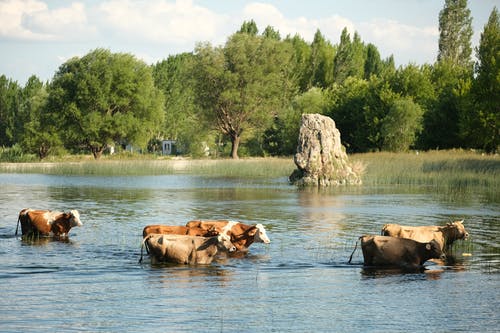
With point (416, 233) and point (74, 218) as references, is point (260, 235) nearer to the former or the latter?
point (416, 233)

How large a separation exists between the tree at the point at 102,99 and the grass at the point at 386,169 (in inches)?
646

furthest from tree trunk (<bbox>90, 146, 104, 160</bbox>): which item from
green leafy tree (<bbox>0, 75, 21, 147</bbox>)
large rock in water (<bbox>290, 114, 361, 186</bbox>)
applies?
large rock in water (<bbox>290, 114, 361, 186</bbox>)

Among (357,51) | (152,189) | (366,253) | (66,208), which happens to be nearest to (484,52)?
(152,189)

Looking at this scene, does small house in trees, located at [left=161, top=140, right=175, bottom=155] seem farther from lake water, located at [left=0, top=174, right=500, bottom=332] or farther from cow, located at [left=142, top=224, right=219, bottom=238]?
cow, located at [left=142, top=224, right=219, bottom=238]

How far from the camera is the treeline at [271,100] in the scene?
8294 centimetres

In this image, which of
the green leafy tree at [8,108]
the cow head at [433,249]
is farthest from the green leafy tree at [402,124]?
the green leafy tree at [8,108]

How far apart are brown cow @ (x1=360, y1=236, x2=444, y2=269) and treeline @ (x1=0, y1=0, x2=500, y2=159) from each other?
4841 cm

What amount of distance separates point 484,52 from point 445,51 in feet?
168

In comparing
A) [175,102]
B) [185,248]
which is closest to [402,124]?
[185,248]

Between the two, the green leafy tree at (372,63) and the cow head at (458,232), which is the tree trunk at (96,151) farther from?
the cow head at (458,232)

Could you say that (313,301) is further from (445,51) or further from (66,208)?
(445,51)

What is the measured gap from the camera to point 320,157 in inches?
2212

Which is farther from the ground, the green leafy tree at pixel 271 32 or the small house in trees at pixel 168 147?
the green leafy tree at pixel 271 32

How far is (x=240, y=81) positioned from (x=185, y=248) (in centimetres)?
8960
